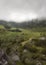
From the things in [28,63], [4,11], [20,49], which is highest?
[4,11]

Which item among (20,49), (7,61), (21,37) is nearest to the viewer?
(7,61)

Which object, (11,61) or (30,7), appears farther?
(30,7)

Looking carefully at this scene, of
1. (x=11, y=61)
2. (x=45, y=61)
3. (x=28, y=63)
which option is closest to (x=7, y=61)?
(x=11, y=61)

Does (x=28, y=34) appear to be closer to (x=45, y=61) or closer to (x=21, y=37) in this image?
(x=21, y=37)

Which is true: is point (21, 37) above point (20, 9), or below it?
below

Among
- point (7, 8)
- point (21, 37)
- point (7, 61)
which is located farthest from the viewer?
point (7, 8)

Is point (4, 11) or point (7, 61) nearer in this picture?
point (7, 61)

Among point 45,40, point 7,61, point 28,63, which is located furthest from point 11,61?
point 45,40

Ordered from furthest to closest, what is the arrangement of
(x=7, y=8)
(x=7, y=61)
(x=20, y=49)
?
(x=7, y=8) → (x=20, y=49) → (x=7, y=61)

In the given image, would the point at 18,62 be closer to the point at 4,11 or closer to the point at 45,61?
the point at 45,61
